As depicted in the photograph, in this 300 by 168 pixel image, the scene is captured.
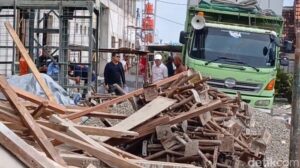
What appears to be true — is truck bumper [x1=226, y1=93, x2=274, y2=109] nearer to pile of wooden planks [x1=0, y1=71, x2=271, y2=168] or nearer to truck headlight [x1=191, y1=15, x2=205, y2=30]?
truck headlight [x1=191, y1=15, x2=205, y2=30]

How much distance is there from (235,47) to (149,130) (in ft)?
27.9

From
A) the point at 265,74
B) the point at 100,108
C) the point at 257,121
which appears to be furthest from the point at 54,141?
the point at 265,74

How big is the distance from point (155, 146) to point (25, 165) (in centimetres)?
411

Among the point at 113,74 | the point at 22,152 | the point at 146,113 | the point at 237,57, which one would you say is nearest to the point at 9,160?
the point at 22,152

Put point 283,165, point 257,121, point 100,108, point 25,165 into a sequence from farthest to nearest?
point 257,121 → point 283,165 → point 100,108 → point 25,165

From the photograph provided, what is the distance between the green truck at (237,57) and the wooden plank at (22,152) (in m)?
11.5

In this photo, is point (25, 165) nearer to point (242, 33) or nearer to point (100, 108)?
point (100, 108)

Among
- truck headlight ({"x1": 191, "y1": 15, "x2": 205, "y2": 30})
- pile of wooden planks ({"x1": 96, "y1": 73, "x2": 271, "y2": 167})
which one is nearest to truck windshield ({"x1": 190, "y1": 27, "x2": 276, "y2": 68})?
truck headlight ({"x1": 191, "y1": 15, "x2": 205, "y2": 30})

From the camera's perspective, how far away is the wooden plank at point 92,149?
6.12 m

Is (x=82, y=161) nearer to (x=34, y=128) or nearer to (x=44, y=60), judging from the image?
(x=34, y=128)

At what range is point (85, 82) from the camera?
17.4 metres

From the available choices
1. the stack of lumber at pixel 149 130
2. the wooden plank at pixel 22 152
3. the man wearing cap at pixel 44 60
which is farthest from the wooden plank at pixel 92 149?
the man wearing cap at pixel 44 60

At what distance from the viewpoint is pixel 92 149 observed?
6.25 m

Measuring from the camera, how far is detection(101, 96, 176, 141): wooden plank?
846cm
